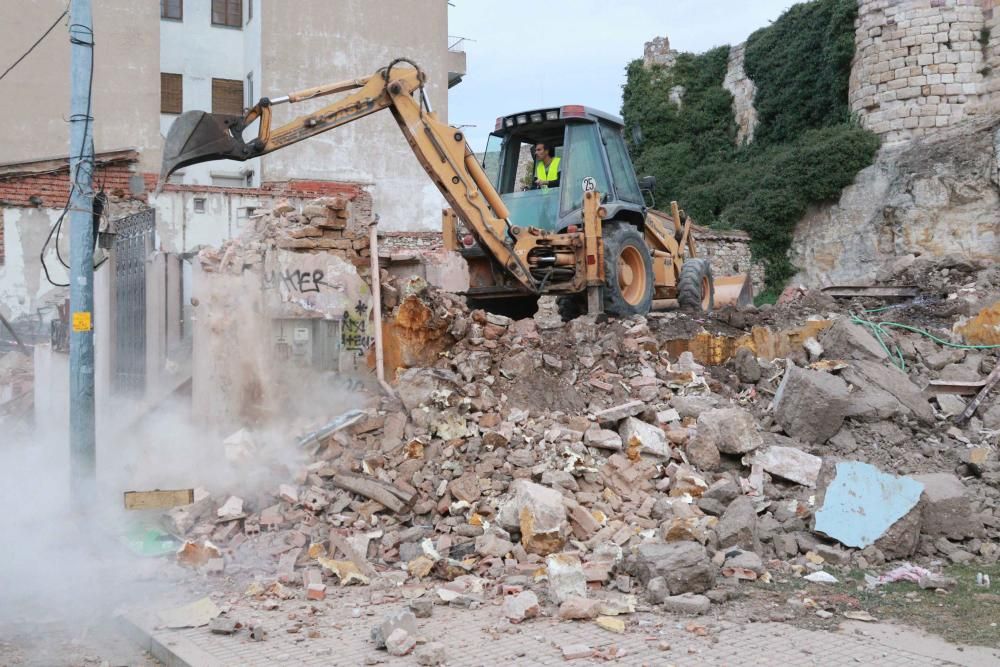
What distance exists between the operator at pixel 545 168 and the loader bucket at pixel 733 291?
163 inches

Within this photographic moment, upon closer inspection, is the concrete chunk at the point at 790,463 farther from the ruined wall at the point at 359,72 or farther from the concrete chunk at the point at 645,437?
the ruined wall at the point at 359,72

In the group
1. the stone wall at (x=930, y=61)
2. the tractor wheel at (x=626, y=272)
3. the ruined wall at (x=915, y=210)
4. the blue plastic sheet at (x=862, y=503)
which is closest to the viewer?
the blue plastic sheet at (x=862, y=503)

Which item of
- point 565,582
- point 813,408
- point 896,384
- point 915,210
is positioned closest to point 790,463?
point 813,408

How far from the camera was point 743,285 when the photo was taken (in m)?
14.4

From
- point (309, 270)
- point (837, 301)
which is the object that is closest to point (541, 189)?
point (309, 270)

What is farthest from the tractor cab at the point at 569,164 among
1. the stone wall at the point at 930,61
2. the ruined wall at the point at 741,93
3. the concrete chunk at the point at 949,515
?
the ruined wall at the point at 741,93

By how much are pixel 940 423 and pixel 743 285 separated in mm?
6232

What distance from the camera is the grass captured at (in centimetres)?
480

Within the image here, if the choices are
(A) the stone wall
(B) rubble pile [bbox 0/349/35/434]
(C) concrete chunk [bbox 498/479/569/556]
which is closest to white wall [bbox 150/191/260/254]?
(B) rubble pile [bbox 0/349/35/434]

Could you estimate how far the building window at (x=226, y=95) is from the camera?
2395 centimetres

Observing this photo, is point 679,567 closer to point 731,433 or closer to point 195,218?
point 731,433

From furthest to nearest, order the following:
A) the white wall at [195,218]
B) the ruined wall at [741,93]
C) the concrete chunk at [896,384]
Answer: the ruined wall at [741,93] < the white wall at [195,218] < the concrete chunk at [896,384]

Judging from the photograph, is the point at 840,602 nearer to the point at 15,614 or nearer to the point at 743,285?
the point at 15,614

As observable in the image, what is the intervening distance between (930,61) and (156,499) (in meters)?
20.1
